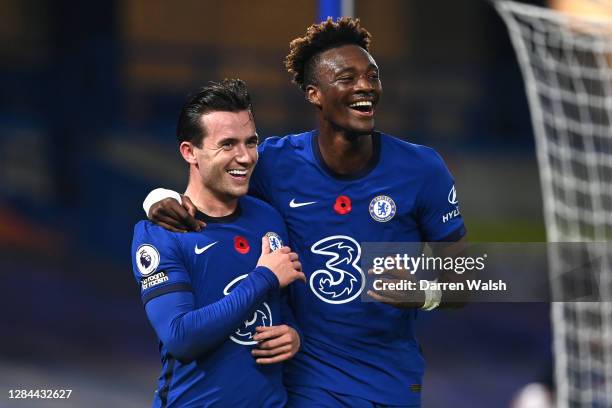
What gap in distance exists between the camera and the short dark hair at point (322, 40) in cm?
376

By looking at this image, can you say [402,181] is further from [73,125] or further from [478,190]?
[478,190]

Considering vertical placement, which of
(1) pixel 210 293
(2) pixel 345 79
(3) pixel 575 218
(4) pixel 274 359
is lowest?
(4) pixel 274 359

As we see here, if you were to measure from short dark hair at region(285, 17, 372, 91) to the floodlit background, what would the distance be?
4.70 metres

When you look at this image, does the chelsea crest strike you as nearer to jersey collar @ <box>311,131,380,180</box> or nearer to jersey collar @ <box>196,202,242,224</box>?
jersey collar @ <box>311,131,380,180</box>

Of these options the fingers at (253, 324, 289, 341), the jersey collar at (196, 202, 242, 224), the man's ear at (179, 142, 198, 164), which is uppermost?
the man's ear at (179, 142, 198, 164)

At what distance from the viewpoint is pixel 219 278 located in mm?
3334

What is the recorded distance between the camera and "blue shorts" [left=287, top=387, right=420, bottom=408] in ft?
11.8

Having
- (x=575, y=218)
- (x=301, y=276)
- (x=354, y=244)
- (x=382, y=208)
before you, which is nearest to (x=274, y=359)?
(x=301, y=276)

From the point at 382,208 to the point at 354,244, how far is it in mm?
144

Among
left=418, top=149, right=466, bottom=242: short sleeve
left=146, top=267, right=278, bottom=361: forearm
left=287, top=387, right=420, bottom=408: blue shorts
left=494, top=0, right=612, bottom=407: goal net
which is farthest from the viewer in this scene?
left=494, top=0, right=612, bottom=407: goal net

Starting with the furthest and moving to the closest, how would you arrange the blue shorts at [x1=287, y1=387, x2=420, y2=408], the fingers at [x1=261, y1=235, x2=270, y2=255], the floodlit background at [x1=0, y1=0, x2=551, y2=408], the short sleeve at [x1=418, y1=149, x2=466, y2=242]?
the floodlit background at [x1=0, y1=0, x2=551, y2=408]
the short sleeve at [x1=418, y1=149, x2=466, y2=242]
the blue shorts at [x1=287, y1=387, x2=420, y2=408]
the fingers at [x1=261, y1=235, x2=270, y2=255]

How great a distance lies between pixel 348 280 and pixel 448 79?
9.61 metres

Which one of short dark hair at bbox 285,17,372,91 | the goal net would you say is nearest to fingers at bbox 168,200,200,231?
short dark hair at bbox 285,17,372,91

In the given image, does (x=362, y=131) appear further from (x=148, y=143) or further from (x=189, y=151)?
(x=148, y=143)
